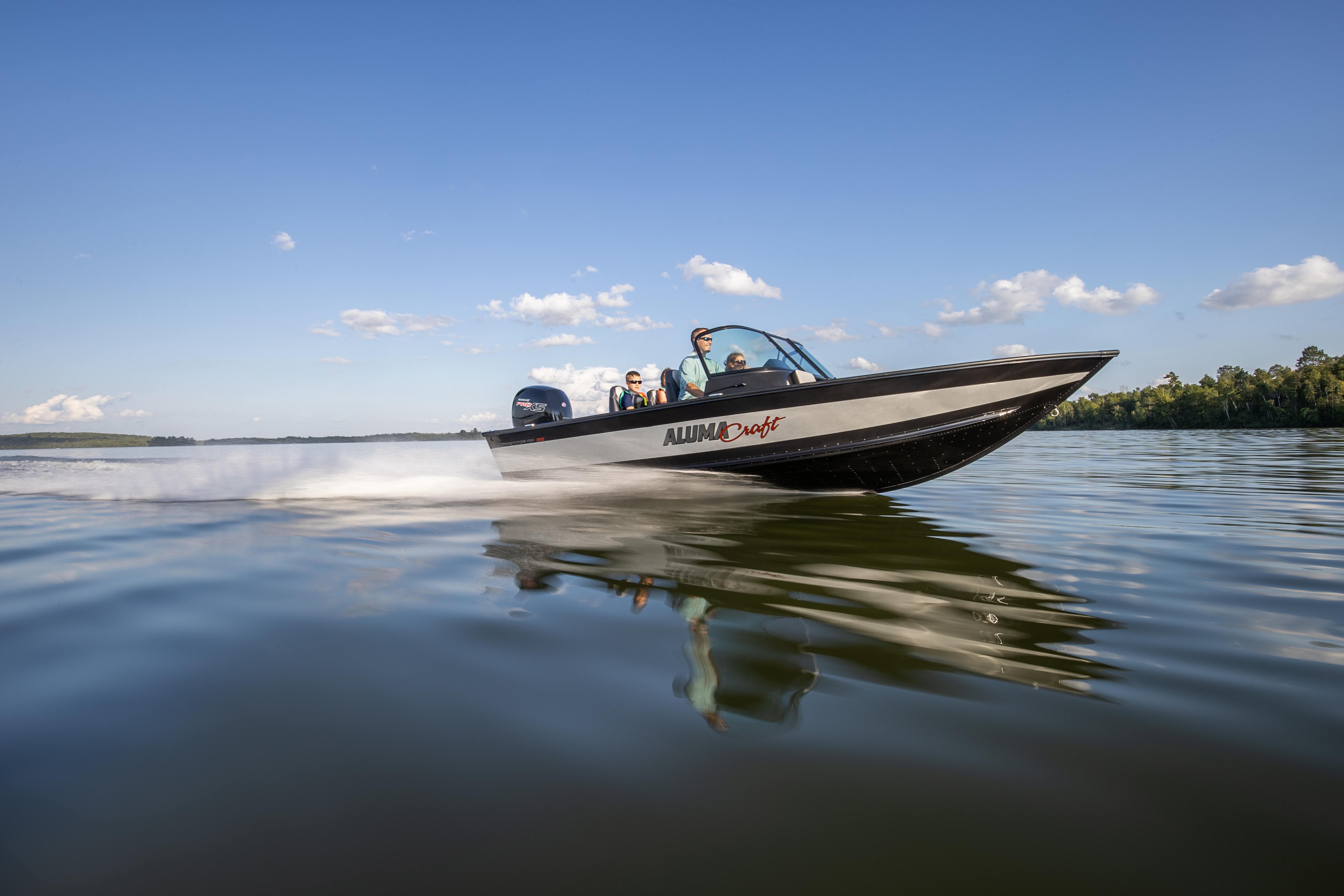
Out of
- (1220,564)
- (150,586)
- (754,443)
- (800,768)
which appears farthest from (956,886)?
(754,443)

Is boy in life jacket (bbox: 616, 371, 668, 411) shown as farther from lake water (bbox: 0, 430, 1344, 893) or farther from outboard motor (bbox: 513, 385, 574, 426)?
lake water (bbox: 0, 430, 1344, 893)

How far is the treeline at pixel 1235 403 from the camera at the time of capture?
55312 mm

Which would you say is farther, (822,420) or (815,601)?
(822,420)

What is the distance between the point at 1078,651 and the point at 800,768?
1.48 metres

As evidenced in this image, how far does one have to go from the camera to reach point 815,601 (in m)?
2.98

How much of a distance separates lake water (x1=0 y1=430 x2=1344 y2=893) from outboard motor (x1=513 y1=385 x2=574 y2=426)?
5413 mm

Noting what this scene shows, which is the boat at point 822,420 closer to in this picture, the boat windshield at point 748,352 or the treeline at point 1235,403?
the boat windshield at point 748,352

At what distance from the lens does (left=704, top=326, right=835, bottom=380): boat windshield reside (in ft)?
25.0

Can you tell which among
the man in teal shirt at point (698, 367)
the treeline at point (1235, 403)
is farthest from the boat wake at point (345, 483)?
the treeline at point (1235, 403)

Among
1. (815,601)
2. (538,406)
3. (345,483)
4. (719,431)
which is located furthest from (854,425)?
(345,483)

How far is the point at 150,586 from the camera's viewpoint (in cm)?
346

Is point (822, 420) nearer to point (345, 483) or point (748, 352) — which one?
point (748, 352)

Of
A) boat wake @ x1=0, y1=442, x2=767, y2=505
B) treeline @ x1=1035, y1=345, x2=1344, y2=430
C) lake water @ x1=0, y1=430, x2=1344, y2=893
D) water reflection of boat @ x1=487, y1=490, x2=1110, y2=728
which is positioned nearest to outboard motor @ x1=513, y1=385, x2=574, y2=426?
boat wake @ x1=0, y1=442, x2=767, y2=505

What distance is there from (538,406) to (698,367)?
3.20 meters
